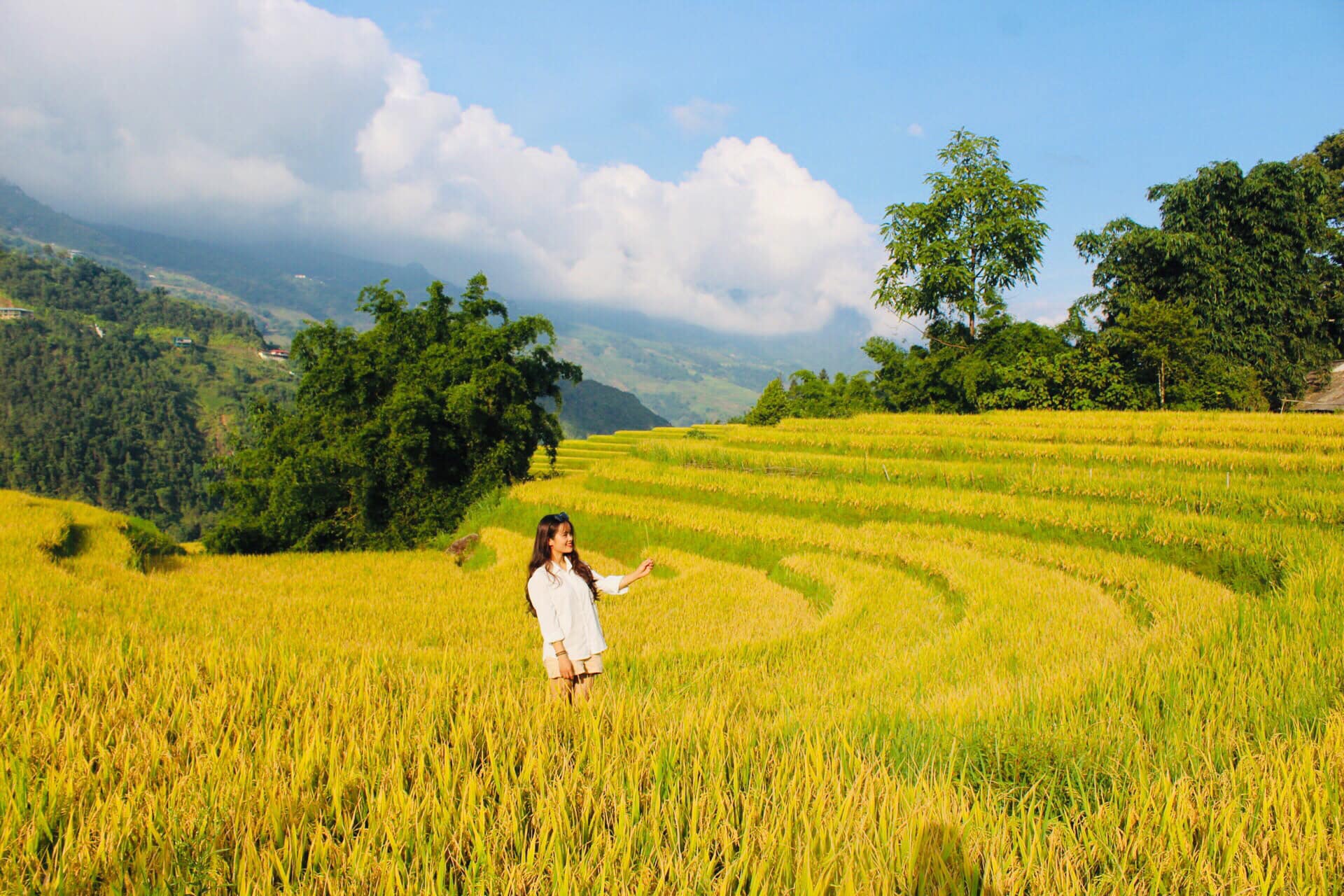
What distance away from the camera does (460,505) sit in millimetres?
19109

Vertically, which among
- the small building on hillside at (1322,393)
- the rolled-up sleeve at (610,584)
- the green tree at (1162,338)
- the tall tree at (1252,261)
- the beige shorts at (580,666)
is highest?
the tall tree at (1252,261)

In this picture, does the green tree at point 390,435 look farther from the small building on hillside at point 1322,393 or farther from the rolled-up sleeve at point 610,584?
the small building on hillside at point 1322,393

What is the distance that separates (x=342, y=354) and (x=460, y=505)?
5889mm

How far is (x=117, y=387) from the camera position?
116 meters

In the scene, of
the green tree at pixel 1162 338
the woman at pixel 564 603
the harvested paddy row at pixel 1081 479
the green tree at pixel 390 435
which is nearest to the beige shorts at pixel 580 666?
the woman at pixel 564 603

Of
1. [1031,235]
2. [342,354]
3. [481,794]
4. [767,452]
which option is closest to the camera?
[481,794]

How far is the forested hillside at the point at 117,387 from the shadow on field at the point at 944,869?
80.5m

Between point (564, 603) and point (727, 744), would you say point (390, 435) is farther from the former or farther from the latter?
point (727, 744)

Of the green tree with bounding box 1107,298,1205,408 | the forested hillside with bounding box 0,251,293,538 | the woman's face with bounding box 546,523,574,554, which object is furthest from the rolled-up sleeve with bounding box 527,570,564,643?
the forested hillside with bounding box 0,251,293,538

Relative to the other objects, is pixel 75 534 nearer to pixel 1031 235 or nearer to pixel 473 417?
pixel 473 417

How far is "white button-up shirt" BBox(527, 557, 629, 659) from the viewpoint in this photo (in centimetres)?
400

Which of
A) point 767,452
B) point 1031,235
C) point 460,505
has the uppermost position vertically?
point 1031,235

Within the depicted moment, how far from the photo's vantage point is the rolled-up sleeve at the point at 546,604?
396 cm

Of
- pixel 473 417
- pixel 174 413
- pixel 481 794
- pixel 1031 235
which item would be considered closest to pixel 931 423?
pixel 473 417
